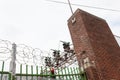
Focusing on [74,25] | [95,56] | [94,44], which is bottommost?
[95,56]

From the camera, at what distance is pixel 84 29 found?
721 centimetres

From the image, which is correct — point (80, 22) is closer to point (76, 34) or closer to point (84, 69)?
point (76, 34)

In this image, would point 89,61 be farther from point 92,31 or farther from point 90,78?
point 92,31

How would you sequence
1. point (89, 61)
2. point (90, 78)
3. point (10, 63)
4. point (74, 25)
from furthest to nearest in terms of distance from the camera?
point (74, 25) < point (89, 61) < point (90, 78) < point (10, 63)

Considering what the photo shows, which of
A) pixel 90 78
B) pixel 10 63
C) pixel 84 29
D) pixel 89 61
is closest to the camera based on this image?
pixel 10 63

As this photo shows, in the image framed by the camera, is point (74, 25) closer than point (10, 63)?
No

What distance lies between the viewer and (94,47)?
6848 mm

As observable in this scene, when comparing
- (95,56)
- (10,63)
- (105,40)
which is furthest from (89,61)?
(10,63)

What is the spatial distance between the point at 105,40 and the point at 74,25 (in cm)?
157

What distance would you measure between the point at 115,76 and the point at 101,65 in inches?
30.3

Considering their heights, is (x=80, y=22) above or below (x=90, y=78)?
above

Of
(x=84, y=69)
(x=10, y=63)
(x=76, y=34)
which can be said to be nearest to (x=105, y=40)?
(x=76, y=34)

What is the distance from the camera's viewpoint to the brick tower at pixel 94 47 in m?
Result: 6.44

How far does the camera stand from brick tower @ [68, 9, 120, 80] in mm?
6441
